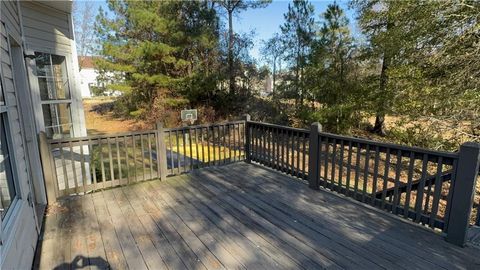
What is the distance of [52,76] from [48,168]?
158cm

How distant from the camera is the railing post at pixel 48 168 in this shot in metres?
3.17

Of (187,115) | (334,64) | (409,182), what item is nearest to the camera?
(409,182)

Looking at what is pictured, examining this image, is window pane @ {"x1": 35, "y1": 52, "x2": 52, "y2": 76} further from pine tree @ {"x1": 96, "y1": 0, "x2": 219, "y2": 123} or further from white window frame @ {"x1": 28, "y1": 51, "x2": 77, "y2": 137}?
pine tree @ {"x1": 96, "y1": 0, "x2": 219, "y2": 123}

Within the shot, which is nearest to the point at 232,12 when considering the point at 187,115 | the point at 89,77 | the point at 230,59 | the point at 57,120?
Result: the point at 230,59

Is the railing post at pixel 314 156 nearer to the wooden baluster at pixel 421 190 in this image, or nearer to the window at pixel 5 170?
the wooden baluster at pixel 421 190

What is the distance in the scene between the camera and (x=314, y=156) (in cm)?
358

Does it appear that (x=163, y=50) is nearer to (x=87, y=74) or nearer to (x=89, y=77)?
(x=89, y=77)

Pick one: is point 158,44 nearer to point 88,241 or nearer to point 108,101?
point 88,241

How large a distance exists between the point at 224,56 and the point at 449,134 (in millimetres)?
8320

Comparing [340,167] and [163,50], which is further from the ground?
[163,50]

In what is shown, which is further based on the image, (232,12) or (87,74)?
(87,74)

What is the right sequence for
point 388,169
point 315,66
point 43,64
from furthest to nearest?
point 315,66
point 43,64
point 388,169

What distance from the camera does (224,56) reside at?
11.4 metres

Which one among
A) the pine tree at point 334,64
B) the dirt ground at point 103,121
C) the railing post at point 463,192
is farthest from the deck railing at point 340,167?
the dirt ground at point 103,121
